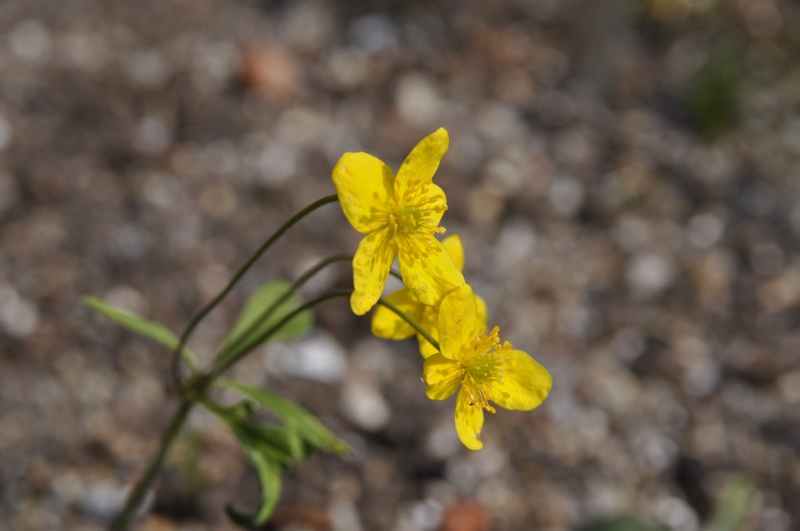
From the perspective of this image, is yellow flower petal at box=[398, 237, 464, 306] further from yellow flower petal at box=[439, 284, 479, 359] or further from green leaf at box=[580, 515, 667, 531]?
green leaf at box=[580, 515, 667, 531]

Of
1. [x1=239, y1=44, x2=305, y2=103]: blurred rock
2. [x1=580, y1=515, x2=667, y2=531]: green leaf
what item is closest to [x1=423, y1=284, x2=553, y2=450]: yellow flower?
[x1=580, y1=515, x2=667, y2=531]: green leaf

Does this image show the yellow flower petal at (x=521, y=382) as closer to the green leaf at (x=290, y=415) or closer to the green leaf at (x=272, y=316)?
the green leaf at (x=290, y=415)

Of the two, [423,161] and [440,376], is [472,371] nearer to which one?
[440,376]

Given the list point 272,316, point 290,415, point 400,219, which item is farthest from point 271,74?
point 400,219

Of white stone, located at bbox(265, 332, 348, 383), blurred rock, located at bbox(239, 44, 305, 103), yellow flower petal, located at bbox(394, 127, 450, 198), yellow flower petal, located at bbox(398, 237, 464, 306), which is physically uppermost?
blurred rock, located at bbox(239, 44, 305, 103)

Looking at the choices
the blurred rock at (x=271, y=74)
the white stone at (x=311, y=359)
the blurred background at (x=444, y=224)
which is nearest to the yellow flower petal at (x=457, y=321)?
the blurred background at (x=444, y=224)
